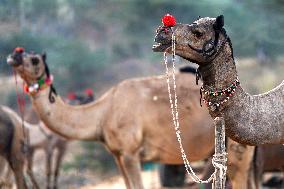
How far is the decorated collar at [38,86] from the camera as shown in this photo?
7770mm

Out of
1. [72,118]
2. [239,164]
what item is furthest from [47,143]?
[239,164]

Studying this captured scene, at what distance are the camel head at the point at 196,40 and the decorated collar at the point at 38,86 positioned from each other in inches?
150

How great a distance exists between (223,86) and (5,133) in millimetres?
4797

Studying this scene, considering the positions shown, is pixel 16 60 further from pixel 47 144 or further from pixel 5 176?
pixel 47 144

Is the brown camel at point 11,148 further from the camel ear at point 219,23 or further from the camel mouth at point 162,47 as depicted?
the camel ear at point 219,23

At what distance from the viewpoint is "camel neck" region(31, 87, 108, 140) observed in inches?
310

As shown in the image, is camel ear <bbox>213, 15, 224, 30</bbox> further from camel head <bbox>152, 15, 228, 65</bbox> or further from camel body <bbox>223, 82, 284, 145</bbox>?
camel body <bbox>223, 82, 284, 145</bbox>

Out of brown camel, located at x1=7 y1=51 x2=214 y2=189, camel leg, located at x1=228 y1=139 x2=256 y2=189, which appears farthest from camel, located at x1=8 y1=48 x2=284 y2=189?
camel leg, located at x1=228 y1=139 x2=256 y2=189

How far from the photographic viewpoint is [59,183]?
1235 centimetres

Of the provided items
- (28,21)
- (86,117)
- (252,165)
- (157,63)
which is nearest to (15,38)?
(28,21)

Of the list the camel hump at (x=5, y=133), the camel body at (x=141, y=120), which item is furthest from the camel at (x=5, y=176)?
the camel body at (x=141, y=120)

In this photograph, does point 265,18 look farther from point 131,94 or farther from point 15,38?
point 131,94

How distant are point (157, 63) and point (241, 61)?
357cm

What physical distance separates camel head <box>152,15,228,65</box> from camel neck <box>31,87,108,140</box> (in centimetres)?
378
